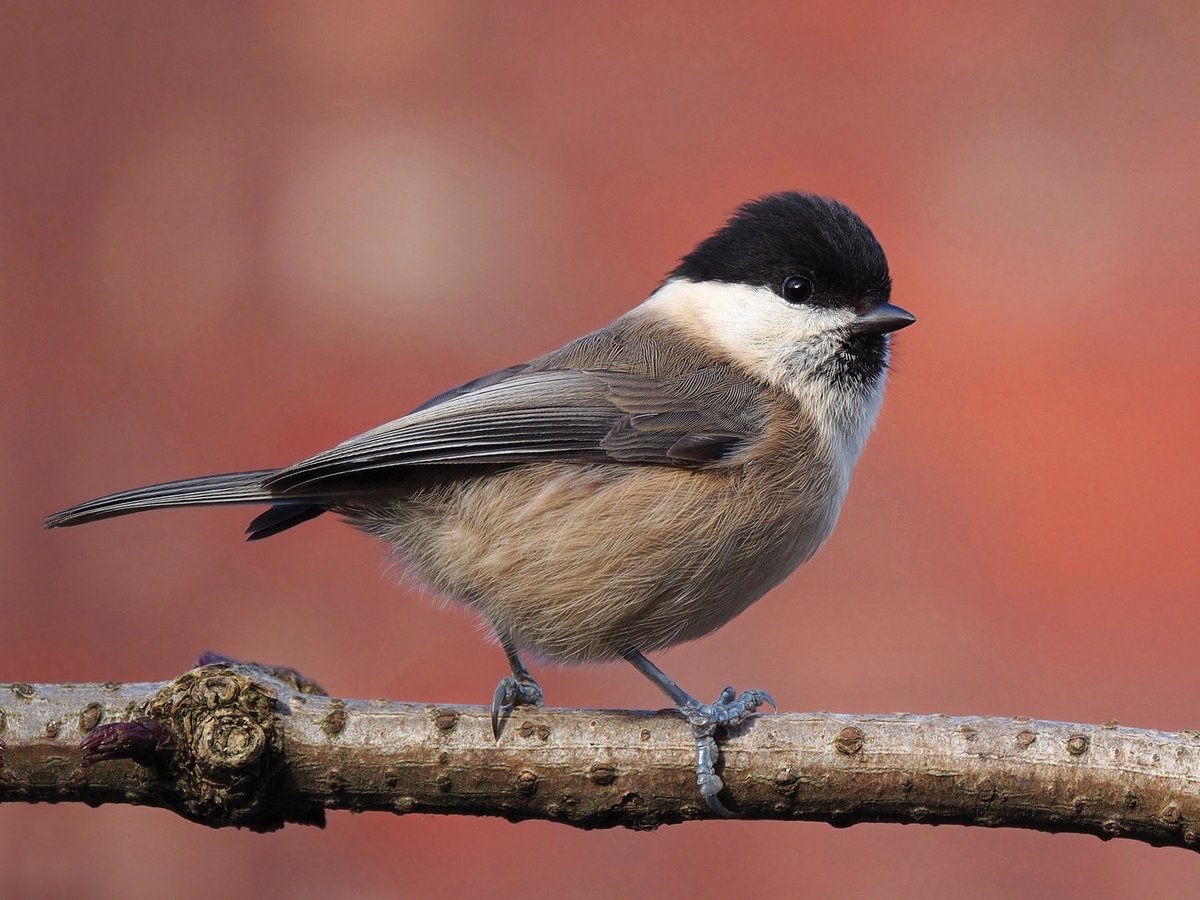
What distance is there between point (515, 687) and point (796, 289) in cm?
65

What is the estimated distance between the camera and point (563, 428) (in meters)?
1.52

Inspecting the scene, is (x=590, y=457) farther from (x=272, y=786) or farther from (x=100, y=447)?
(x=100, y=447)

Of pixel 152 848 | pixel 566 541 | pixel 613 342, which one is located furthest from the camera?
pixel 152 848

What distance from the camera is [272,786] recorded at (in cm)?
119

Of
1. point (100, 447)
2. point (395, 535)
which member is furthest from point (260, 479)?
point (100, 447)

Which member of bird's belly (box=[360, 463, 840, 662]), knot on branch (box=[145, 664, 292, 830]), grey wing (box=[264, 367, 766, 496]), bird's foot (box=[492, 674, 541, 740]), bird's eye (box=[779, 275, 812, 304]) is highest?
bird's eye (box=[779, 275, 812, 304])

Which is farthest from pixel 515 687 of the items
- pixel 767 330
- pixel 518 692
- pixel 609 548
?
pixel 767 330

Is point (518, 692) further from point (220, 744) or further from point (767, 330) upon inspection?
point (767, 330)

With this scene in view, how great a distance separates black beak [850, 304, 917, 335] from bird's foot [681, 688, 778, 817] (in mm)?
554

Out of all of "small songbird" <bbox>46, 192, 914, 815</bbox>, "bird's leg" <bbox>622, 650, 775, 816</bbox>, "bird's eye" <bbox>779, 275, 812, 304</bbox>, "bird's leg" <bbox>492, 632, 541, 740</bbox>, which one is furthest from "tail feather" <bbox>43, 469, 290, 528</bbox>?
"bird's eye" <bbox>779, 275, 812, 304</bbox>

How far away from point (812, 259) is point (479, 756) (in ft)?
2.63

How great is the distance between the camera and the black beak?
1.58m

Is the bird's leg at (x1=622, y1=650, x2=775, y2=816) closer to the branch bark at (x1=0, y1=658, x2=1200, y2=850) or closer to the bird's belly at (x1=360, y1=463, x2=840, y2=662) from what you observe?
the branch bark at (x1=0, y1=658, x2=1200, y2=850)

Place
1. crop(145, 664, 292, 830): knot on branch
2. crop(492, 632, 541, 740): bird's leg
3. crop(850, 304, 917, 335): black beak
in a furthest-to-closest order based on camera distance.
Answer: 1. crop(850, 304, 917, 335): black beak
2. crop(492, 632, 541, 740): bird's leg
3. crop(145, 664, 292, 830): knot on branch
